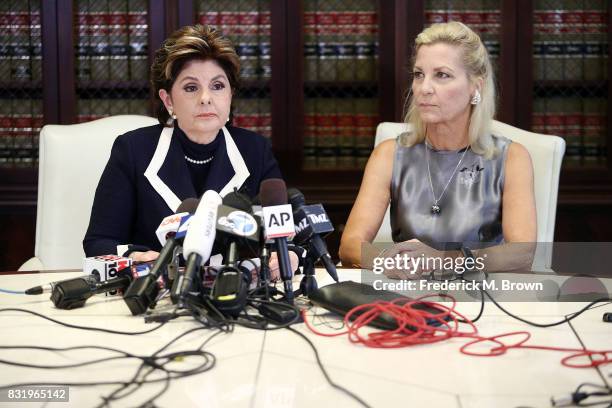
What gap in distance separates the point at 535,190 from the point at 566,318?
3.16 ft

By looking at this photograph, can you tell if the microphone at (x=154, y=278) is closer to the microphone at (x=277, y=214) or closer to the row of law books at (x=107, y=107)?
the microphone at (x=277, y=214)

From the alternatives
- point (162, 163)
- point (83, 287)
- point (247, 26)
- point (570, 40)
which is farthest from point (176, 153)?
point (570, 40)

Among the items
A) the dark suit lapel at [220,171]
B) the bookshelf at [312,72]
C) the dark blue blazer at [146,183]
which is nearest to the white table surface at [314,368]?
the dark blue blazer at [146,183]

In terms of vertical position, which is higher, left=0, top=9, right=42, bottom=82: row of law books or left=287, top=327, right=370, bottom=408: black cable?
left=0, top=9, right=42, bottom=82: row of law books

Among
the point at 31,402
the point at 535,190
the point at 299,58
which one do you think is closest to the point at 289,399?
the point at 31,402

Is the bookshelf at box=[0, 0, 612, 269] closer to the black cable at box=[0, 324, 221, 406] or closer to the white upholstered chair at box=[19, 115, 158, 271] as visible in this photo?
the white upholstered chair at box=[19, 115, 158, 271]

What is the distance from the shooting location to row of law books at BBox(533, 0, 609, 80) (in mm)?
3441

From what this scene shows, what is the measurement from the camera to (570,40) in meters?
3.46

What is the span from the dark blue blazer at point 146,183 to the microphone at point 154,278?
0.68 m

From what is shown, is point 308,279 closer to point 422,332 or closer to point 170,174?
point 422,332

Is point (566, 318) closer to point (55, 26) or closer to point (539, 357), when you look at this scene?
point (539, 357)

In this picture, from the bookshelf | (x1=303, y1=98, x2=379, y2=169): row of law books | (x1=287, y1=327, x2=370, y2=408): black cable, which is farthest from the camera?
(x1=303, y1=98, x2=379, y2=169): row of law books

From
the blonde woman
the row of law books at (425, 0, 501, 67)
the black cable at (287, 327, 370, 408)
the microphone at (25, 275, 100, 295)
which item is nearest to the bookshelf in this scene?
the row of law books at (425, 0, 501, 67)

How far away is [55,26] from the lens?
342 centimetres
